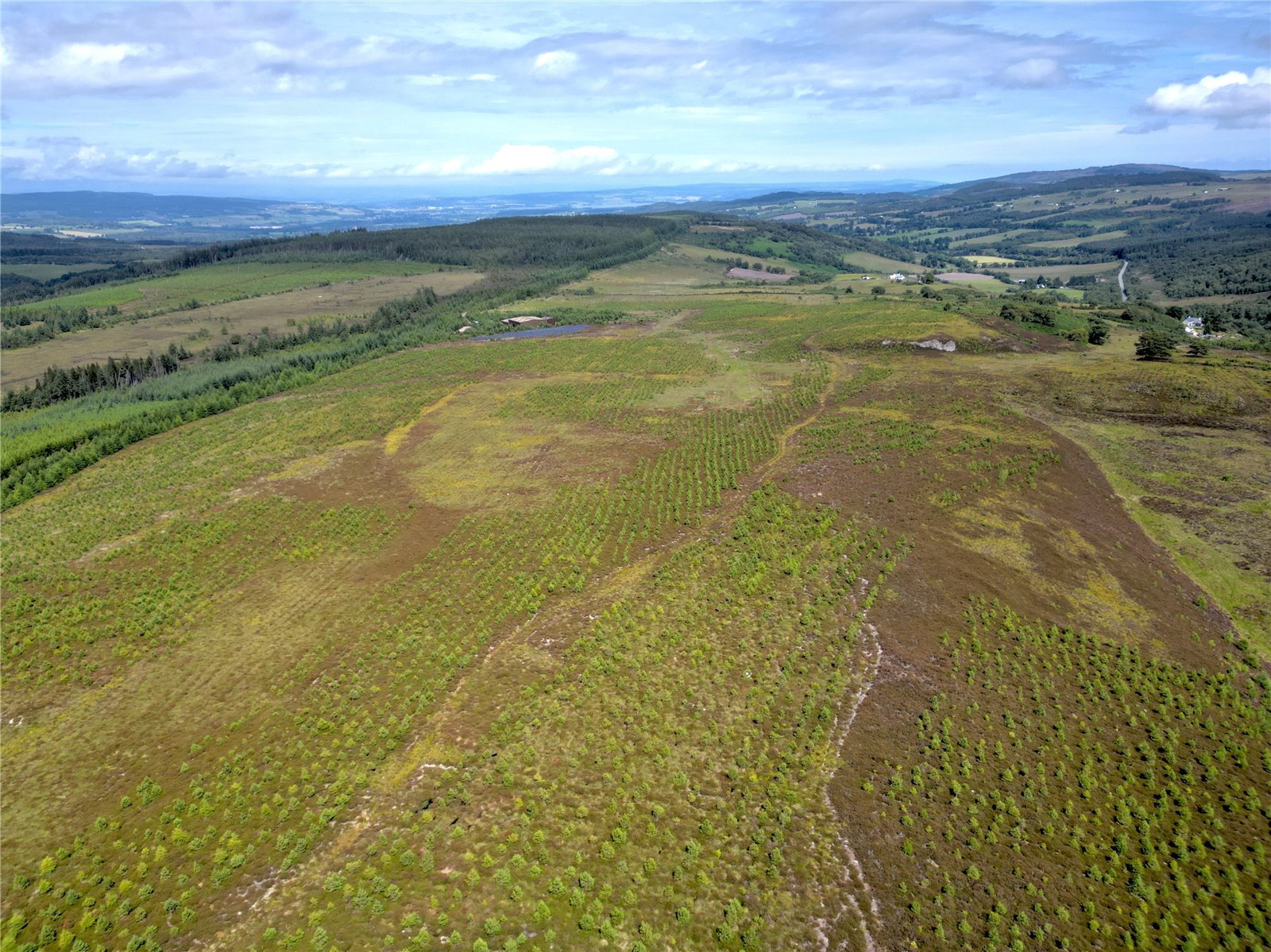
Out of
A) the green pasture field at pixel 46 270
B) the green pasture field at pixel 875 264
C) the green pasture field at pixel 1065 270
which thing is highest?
the green pasture field at pixel 46 270

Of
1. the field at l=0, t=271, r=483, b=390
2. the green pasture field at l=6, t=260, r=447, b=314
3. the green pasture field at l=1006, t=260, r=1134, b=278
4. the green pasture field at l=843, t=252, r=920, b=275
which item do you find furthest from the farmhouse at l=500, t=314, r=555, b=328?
the green pasture field at l=1006, t=260, r=1134, b=278

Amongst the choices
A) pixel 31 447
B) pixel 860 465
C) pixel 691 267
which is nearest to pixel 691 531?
pixel 860 465

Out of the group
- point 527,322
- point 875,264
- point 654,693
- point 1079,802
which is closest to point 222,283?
point 527,322

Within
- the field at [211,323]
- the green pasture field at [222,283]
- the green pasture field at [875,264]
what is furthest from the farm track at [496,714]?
the green pasture field at [875,264]

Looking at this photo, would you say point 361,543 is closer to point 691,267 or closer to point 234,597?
point 234,597

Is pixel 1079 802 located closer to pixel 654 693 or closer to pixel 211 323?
pixel 654 693

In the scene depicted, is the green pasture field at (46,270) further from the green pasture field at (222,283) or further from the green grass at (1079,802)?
the green grass at (1079,802)
